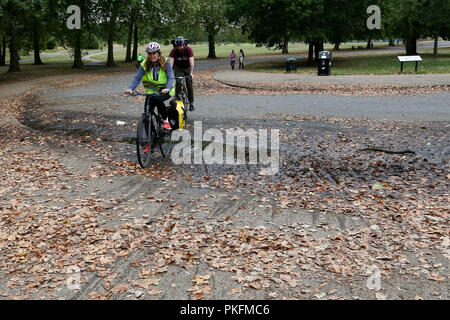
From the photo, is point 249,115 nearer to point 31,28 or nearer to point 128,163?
point 128,163

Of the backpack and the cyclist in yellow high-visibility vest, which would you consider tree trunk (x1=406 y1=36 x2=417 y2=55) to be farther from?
the cyclist in yellow high-visibility vest

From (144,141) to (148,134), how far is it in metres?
0.14

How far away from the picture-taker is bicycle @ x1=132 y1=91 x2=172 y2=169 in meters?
8.18

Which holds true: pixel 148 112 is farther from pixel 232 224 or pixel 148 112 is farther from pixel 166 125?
pixel 232 224

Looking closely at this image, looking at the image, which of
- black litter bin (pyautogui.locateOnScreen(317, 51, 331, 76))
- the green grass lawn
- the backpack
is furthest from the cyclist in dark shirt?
the green grass lawn

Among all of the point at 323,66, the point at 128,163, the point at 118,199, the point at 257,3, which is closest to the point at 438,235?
the point at 118,199

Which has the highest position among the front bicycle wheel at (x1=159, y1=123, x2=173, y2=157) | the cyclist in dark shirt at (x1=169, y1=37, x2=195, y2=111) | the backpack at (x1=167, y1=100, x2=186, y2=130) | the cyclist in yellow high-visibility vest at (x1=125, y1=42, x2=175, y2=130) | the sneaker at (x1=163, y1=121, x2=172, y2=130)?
the cyclist in dark shirt at (x1=169, y1=37, x2=195, y2=111)

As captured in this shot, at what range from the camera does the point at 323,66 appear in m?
25.8

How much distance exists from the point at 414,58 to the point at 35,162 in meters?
21.1

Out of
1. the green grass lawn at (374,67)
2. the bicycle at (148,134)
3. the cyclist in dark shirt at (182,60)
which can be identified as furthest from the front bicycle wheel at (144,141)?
the green grass lawn at (374,67)

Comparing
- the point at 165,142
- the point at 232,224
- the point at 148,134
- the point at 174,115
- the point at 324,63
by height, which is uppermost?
the point at 324,63

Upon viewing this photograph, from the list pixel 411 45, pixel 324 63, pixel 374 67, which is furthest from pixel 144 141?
pixel 411 45

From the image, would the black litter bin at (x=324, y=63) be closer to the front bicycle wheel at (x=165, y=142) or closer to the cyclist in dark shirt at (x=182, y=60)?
the cyclist in dark shirt at (x=182, y=60)

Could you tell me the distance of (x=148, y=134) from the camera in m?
8.36
